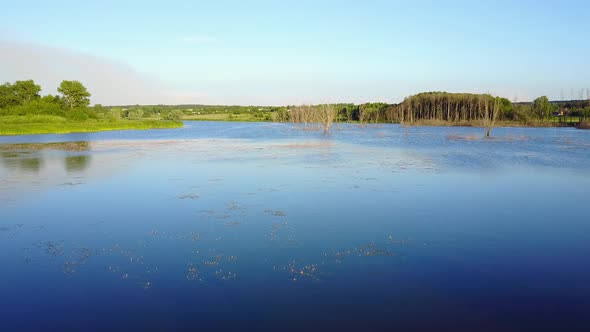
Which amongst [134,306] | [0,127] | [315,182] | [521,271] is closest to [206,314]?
[134,306]

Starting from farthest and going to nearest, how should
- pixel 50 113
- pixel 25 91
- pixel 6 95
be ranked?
pixel 25 91 < pixel 6 95 < pixel 50 113

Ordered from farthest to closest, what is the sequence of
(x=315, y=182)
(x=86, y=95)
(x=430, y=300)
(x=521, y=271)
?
(x=86, y=95)
(x=315, y=182)
(x=521, y=271)
(x=430, y=300)

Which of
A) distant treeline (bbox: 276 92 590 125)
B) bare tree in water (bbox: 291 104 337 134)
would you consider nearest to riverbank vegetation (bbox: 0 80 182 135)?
bare tree in water (bbox: 291 104 337 134)

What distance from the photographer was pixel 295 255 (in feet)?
30.0

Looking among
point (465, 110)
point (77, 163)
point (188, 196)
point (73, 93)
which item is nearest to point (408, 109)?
point (465, 110)

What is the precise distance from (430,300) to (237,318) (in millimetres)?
3019

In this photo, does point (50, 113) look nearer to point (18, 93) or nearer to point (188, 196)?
point (18, 93)

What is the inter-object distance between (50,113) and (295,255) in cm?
8122

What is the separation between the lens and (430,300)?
6.98 m

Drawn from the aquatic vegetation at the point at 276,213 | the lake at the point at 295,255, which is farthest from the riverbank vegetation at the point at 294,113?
the aquatic vegetation at the point at 276,213

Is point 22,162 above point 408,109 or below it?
below

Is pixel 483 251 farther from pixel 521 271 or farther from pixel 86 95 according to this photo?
pixel 86 95

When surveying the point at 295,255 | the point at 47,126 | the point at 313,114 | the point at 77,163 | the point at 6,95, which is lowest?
the point at 295,255

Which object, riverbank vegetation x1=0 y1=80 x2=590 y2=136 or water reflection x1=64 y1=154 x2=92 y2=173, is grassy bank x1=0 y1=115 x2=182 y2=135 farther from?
water reflection x1=64 y1=154 x2=92 y2=173
